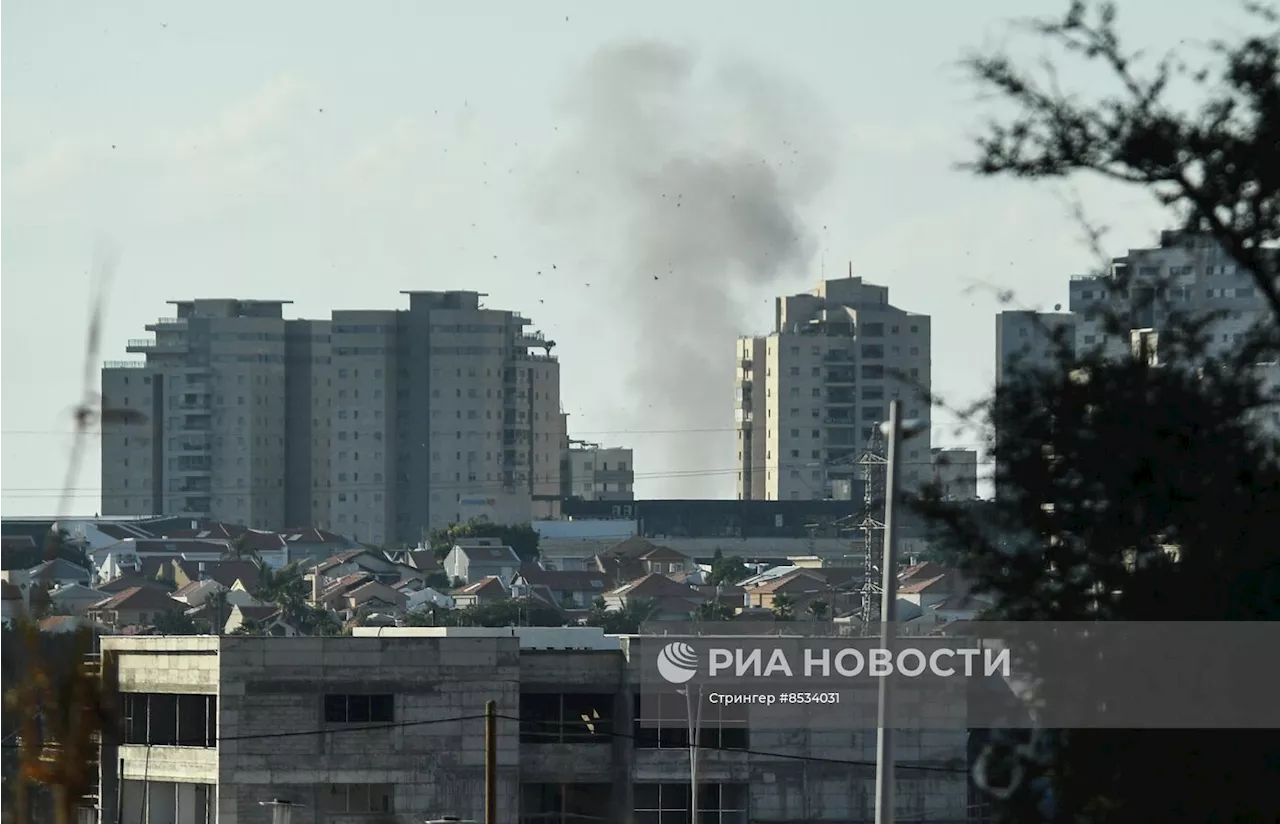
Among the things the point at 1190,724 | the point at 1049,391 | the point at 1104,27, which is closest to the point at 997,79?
the point at 1104,27

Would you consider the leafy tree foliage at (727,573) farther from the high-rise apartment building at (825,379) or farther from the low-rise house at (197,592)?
the high-rise apartment building at (825,379)

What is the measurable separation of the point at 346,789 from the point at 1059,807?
32854 millimetres

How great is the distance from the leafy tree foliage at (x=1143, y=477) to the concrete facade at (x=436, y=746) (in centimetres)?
3020

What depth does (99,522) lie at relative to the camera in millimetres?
172375

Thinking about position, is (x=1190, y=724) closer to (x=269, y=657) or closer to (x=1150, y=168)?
(x=1150, y=168)

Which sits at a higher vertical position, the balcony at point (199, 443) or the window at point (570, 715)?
the balcony at point (199, 443)

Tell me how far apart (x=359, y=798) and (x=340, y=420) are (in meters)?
146

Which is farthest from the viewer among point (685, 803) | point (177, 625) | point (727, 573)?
point (727, 573)

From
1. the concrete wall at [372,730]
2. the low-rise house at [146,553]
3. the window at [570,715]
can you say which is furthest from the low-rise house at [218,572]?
the concrete wall at [372,730]

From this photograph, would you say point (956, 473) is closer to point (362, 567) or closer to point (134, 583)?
point (134, 583)

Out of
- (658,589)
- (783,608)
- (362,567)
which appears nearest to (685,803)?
(783,608)

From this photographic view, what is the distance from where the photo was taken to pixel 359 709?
39.8m

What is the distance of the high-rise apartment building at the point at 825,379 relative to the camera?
604 feet

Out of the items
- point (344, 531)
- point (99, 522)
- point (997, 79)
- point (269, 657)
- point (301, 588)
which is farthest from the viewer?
point (344, 531)
